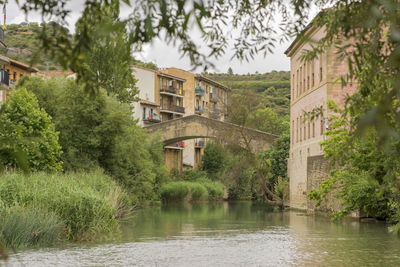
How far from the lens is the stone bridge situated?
4350 cm

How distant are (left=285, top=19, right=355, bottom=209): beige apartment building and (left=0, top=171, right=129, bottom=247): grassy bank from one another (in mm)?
14205

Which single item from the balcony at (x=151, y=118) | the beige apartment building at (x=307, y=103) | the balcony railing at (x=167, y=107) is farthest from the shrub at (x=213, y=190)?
the balcony railing at (x=167, y=107)

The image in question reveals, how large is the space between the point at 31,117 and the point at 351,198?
38.2ft

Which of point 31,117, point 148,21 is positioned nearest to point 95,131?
point 31,117

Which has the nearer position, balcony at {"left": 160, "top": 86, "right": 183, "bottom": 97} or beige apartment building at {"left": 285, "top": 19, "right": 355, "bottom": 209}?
beige apartment building at {"left": 285, "top": 19, "right": 355, "bottom": 209}

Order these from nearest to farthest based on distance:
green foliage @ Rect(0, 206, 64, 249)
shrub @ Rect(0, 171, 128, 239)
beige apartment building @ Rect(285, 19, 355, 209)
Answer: green foliage @ Rect(0, 206, 64, 249), shrub @ Rect(0, 171, 128, 239), beige apartment building @ Rect(285, 19, 355, 209)

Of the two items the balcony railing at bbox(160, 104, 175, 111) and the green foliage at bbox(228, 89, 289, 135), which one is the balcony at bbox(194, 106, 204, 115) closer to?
the balcony railing at bbox(160, 104, 175, 111)

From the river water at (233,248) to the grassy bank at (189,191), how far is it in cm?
2051

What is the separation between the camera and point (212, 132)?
147 feet

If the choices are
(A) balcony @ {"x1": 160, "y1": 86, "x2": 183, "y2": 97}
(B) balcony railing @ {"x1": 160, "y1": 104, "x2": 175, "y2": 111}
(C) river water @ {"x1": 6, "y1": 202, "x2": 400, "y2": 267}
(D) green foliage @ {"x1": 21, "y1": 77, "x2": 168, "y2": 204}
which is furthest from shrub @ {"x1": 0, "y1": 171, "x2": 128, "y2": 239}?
(B) balcony railing @ {"x1": 160, "y1": 104, "x2": 175, "y2": 111}

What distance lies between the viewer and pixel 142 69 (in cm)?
6194

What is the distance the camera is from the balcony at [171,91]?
6488 centimetres

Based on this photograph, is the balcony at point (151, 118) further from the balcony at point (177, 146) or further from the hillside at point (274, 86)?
the hillside at point (274, 86)

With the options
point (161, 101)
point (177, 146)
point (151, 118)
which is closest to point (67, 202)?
point (151, 118)
